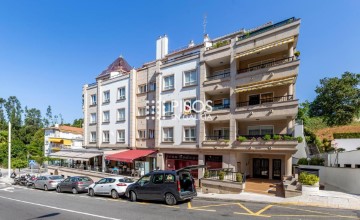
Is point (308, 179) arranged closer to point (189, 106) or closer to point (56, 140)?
point (189, 106)

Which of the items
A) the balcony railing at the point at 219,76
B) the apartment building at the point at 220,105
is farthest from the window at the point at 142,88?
the balcony railing at the point at 219,76

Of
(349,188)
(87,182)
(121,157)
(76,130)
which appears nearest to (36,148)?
(76,130)

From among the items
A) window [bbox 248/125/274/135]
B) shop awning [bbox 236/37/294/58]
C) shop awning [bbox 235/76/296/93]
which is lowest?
window [bbox 248/125/274/135]

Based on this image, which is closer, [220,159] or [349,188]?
[349,188]

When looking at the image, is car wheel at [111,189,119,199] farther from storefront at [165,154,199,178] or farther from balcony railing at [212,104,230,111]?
balcony railing at [212,104,230,111]

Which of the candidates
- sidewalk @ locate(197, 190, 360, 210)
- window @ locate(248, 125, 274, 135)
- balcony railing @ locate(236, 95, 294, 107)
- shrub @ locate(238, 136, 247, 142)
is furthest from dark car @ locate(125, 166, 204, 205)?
balcony railing @ locate(236, 95, 294, 107)

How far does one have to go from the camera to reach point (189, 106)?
91.1ft

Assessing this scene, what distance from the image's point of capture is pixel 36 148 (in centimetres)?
7119

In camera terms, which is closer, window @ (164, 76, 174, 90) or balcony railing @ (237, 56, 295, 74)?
balcony railing @ (237, 56, 295, 74)

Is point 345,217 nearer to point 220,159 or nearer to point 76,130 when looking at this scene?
point 220,159

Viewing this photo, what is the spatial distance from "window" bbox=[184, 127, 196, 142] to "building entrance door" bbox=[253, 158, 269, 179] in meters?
6.80

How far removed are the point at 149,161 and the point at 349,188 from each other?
69.3 feet

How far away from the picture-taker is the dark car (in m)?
Answer: 14.7

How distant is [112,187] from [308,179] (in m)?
13.8
